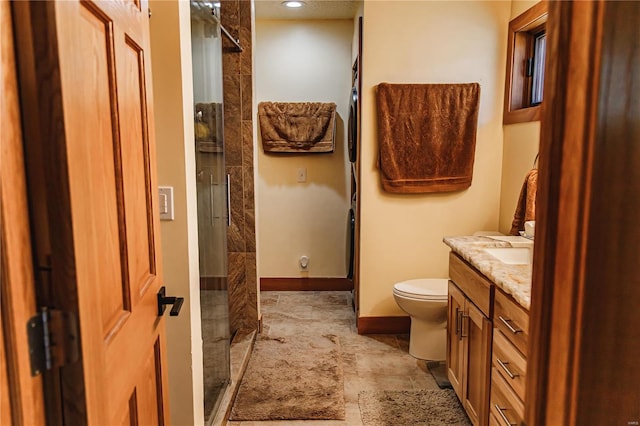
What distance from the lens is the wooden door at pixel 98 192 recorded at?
650mm

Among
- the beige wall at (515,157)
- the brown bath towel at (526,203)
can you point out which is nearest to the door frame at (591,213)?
the brown bath towel at (526,203)

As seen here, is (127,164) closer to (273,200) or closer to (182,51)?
(182,51)

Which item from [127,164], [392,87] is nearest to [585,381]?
[127,164]

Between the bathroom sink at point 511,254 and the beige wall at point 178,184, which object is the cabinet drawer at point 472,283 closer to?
the bathroom sink at point 511,254

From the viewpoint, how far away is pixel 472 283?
6.82ft

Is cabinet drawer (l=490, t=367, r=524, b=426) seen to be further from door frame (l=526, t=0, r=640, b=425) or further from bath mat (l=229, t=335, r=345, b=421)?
door frame (l=526, t=0, r=640, b=425)

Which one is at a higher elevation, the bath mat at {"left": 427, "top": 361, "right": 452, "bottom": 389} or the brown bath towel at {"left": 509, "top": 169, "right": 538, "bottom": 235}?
the brown bath towel at {"left": 509, "top": 169, "right": 538, "bottom": 235}

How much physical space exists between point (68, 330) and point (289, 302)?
3458 millimetres

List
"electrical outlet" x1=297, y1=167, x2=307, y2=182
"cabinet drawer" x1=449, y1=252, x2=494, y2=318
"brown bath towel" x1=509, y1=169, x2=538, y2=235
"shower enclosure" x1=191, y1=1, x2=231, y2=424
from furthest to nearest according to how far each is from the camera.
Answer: "electrical outlet" x1=297, y1=167, x2=307, y2=182
"brown bath towel" x1=509, y1=169, x2=538, y2=235
"shower enclosure" x1=191, y1=1, x2=231, y2=424
"cabinet drawer" x1=449, y1=252, x2=494, y2=318

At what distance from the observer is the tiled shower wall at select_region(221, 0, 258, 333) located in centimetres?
300

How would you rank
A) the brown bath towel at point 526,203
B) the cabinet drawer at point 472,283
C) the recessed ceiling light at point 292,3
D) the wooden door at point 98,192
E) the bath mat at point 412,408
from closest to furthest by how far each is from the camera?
the wooden door at point 98,192 → the cabinet drawer at point 472,283 → the bath mat at point 412,408 → the brown bath towel at point 526,203 → the recessed ceiling light at point 292,3

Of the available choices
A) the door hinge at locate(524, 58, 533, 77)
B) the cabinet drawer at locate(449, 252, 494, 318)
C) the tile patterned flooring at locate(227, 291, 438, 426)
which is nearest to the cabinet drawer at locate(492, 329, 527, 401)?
the cabinet drawer at locate(449, 252, 494, 318)

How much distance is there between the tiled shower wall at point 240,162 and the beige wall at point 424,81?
2.58 feet

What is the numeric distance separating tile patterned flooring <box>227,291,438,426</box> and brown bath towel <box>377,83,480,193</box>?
1098 mm
